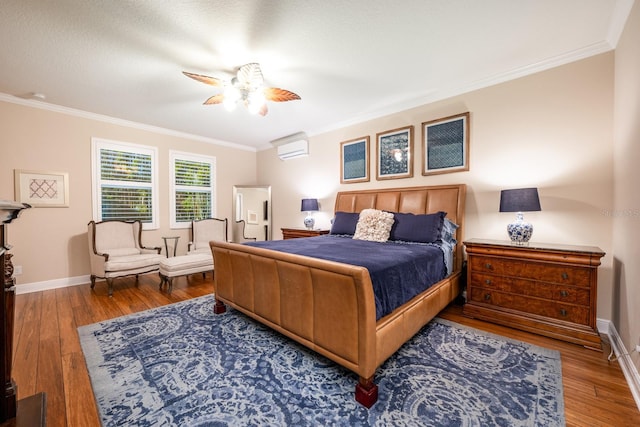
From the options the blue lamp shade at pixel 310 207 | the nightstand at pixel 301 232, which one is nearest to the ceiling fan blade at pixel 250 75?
the blue lamp shade at pixel 310 207

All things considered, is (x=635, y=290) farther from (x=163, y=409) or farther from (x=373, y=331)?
(x=163, y=409)

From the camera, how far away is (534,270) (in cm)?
238

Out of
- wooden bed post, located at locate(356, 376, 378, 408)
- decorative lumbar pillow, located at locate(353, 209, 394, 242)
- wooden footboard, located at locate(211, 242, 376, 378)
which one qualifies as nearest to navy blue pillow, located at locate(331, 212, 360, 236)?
decorative lumbar pillow, located at locate(353, 209, 394, 242)

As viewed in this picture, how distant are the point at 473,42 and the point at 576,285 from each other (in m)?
2.33

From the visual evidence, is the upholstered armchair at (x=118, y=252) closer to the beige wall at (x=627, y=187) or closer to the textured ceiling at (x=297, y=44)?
the textured ceiling at (x=297, y=44)

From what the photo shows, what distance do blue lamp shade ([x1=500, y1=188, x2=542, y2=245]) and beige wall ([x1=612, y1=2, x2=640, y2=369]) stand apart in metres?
0.56

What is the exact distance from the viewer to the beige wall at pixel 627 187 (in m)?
1.78

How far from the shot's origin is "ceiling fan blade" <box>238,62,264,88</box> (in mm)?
2562

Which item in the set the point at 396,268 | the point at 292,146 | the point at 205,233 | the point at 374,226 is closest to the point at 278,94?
the point at 374,226

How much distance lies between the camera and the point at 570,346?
215 cm

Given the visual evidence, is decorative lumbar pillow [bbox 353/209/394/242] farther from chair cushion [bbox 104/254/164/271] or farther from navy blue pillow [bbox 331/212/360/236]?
chair cushion [bbox 104/254/164/271]

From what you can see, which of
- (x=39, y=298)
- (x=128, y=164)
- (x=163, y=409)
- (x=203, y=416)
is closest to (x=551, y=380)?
(x=203, y=416)

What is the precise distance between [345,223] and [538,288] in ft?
7.38

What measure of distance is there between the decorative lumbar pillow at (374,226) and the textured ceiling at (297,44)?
1.65 m
